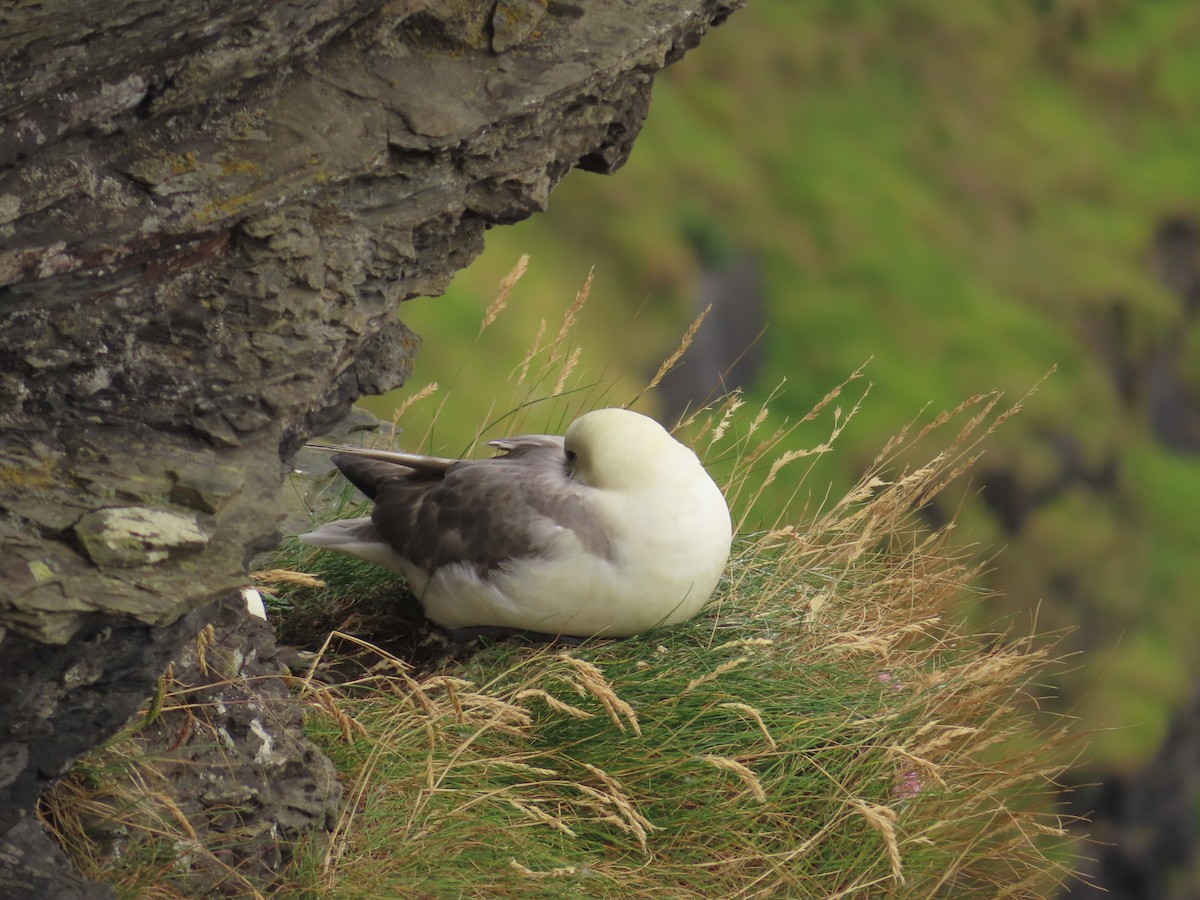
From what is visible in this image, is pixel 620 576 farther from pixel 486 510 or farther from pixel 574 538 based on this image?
pixel 486 510

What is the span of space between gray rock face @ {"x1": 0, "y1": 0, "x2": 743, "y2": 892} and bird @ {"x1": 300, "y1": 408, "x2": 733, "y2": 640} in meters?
0.71

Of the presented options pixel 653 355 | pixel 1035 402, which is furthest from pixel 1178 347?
pixel 653 355

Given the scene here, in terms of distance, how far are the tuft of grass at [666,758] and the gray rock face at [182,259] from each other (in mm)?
622

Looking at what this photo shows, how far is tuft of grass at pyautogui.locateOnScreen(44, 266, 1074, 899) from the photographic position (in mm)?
3090

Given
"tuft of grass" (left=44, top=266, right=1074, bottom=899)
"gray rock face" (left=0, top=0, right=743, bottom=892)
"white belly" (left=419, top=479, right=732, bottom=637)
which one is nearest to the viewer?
"gray rock face" (left=0, top=0, right=743, bottom=892)

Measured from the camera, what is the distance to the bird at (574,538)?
345cm

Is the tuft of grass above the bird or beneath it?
beneath

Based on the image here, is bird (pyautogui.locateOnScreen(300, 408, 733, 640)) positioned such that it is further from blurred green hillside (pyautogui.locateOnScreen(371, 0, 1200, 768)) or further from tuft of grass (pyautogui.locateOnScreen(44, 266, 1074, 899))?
blurred green hillside (pyautogui.locateOnScreen(371, 0, 1200, 768))

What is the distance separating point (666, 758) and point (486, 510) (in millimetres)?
780

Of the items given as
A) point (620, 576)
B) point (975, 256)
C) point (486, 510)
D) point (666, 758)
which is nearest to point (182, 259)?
point (486, 510)

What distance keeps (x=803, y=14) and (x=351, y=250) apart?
13.8 meters

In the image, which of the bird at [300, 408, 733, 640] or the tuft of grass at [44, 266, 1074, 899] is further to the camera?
the bird at [300, 408, 733, 640]

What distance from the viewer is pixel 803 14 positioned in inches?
613

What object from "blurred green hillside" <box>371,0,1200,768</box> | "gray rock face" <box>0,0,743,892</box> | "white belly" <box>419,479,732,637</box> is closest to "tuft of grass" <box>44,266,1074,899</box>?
"white belly" <box>419,479,732,637</box>
